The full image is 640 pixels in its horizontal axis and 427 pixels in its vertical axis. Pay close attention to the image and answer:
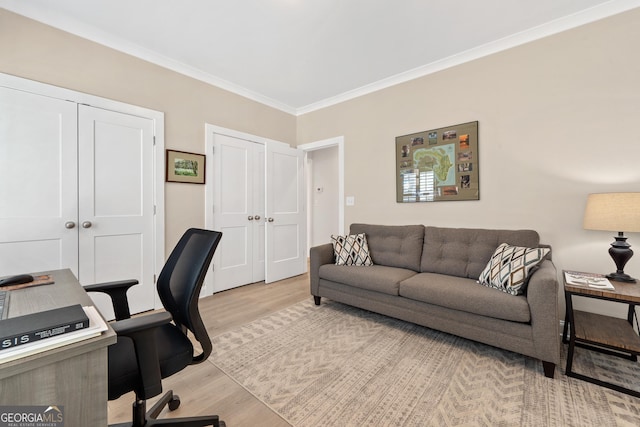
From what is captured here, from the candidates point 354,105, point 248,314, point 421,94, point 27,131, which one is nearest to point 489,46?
point 421,94

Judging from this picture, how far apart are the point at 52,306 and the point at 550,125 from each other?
11.5 ft

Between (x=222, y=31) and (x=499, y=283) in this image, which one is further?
(x=222, y=31)

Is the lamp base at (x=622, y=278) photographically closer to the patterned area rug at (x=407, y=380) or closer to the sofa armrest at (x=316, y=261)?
the patterned area rug at (x=407, y=380)

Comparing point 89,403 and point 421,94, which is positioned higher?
point 421,94

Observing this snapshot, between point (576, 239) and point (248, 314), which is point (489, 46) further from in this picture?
point (248, 314)

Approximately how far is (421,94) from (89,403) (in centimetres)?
357

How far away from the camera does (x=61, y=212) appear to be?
2.33 m

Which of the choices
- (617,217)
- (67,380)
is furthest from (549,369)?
(67,380)

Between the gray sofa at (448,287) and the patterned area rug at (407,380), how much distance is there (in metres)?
0.18

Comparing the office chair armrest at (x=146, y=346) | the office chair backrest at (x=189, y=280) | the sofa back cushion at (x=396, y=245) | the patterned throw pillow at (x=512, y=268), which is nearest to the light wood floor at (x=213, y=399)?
the office chair backrest at (x=189, y=280)

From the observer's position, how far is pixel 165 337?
1.30 metres

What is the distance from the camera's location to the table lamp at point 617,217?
177 cm

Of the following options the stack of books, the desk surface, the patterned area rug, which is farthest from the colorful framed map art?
the desk surface

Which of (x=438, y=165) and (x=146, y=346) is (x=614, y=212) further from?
(x=146, y=346)
